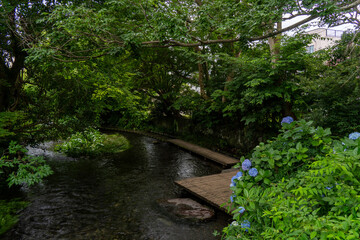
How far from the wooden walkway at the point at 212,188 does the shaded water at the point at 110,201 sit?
1.27 feet

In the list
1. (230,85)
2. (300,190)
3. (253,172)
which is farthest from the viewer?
(230,85)

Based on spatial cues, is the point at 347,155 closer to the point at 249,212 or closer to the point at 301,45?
the point at 249,212

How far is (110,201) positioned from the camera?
708 cm

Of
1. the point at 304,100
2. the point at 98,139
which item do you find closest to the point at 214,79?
the point at 304,100

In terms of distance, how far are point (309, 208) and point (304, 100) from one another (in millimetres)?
7800

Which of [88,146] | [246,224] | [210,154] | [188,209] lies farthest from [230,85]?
[246,224]

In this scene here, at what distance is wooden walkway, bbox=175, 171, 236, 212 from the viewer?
627 cm

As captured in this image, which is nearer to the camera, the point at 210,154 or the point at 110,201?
the point at 110,201

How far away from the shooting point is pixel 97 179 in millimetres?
9031

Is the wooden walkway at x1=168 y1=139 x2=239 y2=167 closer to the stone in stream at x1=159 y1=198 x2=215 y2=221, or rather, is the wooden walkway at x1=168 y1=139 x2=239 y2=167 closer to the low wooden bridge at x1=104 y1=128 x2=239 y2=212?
the low wooden bridge at x1=104 y1=128 x2=239 y2=212

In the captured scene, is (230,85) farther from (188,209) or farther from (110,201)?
(110,201)

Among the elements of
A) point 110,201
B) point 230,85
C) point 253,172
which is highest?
point 230,85

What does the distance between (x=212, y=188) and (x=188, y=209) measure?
1.15m

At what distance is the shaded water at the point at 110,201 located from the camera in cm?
539
